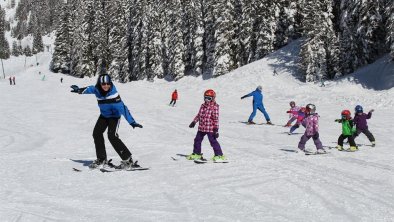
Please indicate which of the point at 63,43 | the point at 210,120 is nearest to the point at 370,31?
the point at 210,120

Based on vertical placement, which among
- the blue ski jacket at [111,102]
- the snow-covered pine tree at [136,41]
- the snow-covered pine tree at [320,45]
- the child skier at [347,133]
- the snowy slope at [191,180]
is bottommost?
the snowy slope at [191,180]

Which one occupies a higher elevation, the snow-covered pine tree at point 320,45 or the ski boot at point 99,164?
the snow-covered pine tree at point 320,45

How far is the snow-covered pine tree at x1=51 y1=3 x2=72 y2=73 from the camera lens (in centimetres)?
8062

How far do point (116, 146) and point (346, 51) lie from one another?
29858 millimetres

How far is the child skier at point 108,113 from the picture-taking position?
288 inches

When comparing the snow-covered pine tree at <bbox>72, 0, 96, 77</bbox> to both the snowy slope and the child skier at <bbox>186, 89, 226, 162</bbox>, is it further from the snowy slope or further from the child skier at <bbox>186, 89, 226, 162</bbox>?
the child skier at <bbox>186, 89, 226, 162</bbox>

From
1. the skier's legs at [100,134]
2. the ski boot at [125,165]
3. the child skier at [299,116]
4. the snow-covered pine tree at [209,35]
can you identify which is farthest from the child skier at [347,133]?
the snow-covered pine tree at [209,35]

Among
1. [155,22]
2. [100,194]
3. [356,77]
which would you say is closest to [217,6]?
[155,22]

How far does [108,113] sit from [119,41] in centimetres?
6902

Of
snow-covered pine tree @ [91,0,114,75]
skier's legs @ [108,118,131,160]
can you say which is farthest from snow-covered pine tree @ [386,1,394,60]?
snow-covered pine tree @ [91,0,114,75]

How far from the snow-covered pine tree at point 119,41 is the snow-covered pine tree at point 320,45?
38960 mm

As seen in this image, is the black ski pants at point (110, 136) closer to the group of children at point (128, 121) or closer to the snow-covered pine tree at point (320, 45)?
the group of children at point (128, 121)

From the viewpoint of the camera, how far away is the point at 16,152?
9836mm

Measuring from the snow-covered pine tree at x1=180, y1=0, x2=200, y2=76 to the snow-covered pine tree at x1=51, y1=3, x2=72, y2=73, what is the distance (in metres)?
26.3
